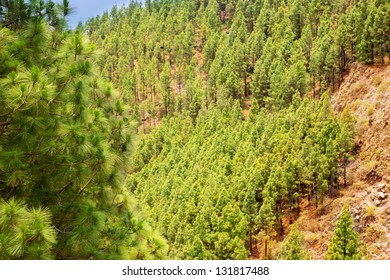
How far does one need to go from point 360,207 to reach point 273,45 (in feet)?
146

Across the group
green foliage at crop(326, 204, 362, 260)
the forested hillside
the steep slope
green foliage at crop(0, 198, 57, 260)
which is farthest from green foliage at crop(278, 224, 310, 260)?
green foliage at crop(0, 198, 57, 260)

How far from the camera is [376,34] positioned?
152 ft

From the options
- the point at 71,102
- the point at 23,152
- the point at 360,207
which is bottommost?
the point at 360,207

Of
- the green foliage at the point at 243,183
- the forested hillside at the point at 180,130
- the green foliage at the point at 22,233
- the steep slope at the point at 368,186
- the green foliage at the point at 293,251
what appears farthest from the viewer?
the green foliage at the point at 243,183

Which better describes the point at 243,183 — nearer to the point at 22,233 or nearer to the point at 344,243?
the point at 344,243

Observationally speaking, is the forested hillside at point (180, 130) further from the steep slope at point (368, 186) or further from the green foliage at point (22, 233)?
the steep slope at point (368, 186)

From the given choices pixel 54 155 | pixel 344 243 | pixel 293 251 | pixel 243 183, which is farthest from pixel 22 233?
pixel 243 183

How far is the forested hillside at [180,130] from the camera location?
630 centimetres

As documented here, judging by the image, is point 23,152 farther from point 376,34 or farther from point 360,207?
point 376,34

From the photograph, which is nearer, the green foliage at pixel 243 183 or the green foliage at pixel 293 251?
the green foliage at pixel 293 251

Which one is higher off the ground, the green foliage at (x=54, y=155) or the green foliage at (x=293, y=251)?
the green foliage at (x=54, y=155)

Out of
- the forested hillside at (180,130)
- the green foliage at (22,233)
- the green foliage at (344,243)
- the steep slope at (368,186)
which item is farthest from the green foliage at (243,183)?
the green foliage at (22,233)

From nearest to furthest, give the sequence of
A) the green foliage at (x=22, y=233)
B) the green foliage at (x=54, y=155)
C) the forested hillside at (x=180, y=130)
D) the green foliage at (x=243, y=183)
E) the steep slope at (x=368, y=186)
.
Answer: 1. the green foliage at (x=22, y=233)
2. the green foliage at (x=54, y=155)
3. the forested hillside at (x=180, y=130)
4. the steep slope at (x=368, y=186)
5. the green foliage at (x=243, y=183)
